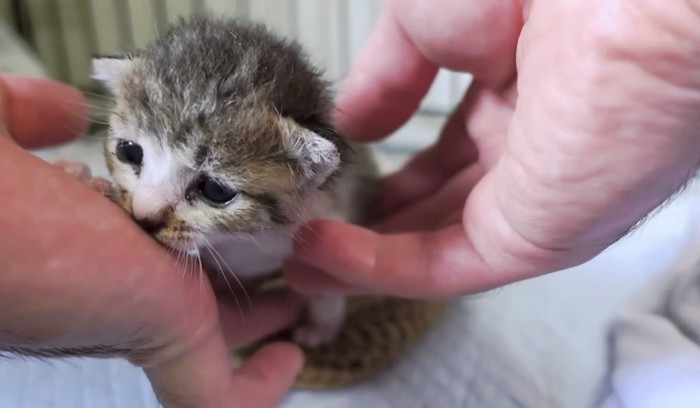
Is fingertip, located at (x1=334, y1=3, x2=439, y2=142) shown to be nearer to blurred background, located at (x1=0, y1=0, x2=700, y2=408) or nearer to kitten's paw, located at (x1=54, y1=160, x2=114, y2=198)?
blurred background, located at (x1=0, y1=0, x2=700, y2=408)

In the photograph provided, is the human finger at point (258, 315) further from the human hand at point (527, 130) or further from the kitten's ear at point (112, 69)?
the kitten's ear at point (112, 69)

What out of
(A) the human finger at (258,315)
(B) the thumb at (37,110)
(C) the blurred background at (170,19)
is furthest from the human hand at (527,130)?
(C) the blurred background at (170,19)

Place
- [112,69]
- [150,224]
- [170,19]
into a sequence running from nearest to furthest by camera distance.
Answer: [150,224], [112,69], [170,19]

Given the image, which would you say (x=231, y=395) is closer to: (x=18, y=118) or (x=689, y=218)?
(x=18, y=118)

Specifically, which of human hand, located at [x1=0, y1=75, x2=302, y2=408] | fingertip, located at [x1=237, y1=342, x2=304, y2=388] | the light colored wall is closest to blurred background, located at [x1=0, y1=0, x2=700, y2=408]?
the light colored wall

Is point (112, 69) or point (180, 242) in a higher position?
point (112, 69)

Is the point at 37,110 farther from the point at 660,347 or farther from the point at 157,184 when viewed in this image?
the point at 660,347

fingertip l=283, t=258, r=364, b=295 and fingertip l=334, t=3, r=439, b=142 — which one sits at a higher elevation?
fingertip l=334, t=3, r=439, b=142

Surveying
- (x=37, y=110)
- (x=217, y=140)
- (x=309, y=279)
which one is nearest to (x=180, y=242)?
(x=217, y=140)
